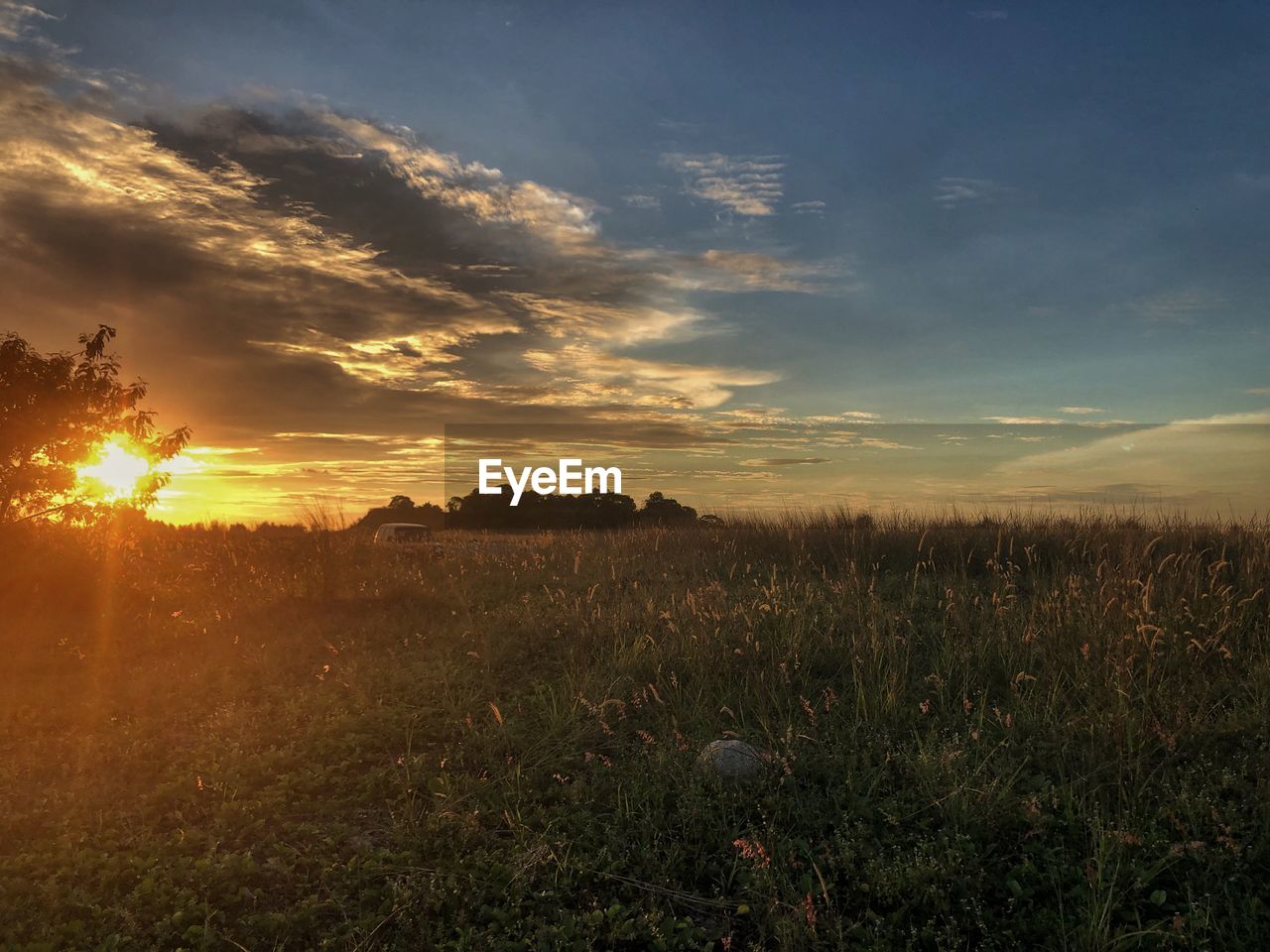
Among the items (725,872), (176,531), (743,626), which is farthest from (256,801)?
(176,531)

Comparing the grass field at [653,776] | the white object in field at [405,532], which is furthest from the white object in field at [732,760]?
the white object in field at [405,532]

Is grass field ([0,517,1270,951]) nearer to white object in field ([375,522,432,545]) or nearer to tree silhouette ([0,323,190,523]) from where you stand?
tree silhouette ([0,323,190,523])

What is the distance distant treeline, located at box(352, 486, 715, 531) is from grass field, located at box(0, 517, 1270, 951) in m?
11.5

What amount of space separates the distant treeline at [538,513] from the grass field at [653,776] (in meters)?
11.5

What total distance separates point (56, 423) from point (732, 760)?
12.6 m

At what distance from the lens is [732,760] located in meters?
5.29

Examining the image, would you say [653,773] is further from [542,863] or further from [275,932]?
[275,932]

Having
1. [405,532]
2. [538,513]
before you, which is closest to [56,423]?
[405,532]

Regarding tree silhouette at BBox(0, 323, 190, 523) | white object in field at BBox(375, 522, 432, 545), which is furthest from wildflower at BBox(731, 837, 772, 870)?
white object in field at BBox(375, 522, 432, 545)

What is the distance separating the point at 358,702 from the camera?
23.2ft

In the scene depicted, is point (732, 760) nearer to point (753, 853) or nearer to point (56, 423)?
point (753, 853)

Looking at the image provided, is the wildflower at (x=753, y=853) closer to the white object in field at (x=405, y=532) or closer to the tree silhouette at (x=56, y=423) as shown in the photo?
the tree silhouette at (x=56, y=423)

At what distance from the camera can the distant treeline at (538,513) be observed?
2258cm

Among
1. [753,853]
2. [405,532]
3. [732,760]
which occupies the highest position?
[405,532]
